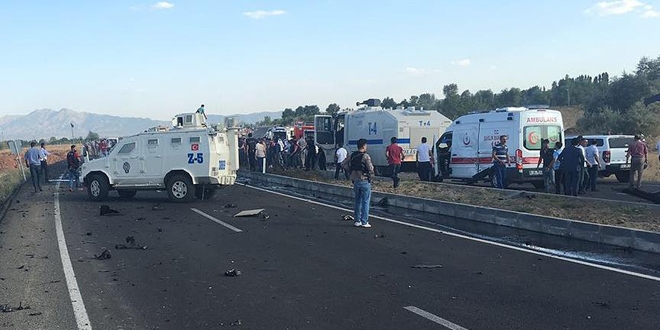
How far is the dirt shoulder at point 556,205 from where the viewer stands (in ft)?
40.9

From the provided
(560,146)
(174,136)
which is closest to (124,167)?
(174,136)

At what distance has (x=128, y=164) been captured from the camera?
19.4 m

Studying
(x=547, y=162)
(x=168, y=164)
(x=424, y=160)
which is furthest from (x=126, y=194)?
(x=547, y=162)

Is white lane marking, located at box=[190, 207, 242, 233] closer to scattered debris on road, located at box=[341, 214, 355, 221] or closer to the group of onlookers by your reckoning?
scattered debris on road, located at box=[341, 214, 355, 221]

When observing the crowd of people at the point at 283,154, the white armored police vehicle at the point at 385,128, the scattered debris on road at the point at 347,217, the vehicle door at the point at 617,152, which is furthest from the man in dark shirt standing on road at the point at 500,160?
the crowd of people at the point at 283,154

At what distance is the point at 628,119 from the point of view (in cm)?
4559

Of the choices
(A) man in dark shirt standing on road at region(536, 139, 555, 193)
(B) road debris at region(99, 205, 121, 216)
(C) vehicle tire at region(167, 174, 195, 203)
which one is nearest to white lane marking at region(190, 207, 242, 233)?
(C) vehicle tire at region(167, 174, 195, 203)

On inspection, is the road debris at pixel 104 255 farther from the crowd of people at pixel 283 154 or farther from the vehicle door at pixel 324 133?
the vehicle door at pixel 324 133

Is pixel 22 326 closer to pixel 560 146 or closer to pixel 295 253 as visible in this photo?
pixel 295 253

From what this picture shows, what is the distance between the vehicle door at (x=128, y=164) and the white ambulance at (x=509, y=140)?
10.5 meters

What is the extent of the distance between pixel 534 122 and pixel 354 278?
1303 centimetres

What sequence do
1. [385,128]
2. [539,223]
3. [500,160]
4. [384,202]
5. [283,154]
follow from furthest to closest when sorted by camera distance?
[283,154]
[385,128]
[500,160]
[384,202]
[539,223]

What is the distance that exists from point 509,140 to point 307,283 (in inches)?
514

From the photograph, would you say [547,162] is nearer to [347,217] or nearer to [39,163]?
[347,217]
